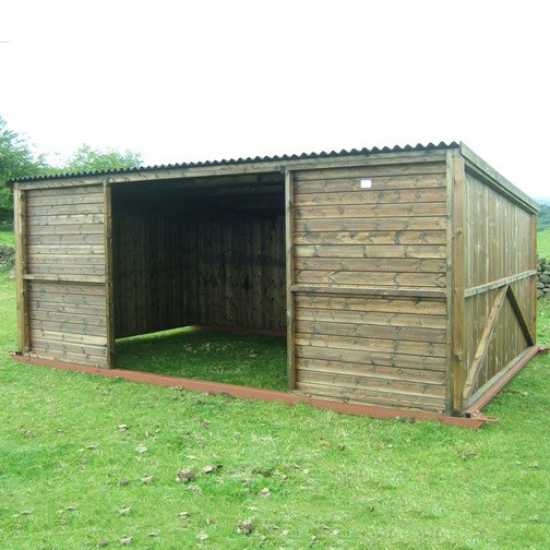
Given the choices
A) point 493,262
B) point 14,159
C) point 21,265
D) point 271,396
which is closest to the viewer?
point 271,396

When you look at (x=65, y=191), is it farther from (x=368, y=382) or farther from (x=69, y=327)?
(x=368, y=382)

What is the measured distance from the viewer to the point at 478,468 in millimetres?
5117

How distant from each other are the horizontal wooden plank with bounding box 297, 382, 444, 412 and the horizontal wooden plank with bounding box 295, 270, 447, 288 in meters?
1.18

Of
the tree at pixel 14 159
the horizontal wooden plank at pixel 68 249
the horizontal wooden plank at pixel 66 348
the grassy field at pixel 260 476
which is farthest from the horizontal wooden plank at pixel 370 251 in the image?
the tree at pixel 14 159

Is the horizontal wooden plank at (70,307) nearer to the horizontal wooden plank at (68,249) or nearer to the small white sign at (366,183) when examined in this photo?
the horizontal wooden plank at (68,249)

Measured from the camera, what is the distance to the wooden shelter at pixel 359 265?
642cm

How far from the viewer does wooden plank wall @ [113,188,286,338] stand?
11.8m

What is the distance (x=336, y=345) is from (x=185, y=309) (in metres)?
7.13

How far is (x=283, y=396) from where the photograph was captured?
23.8 ft

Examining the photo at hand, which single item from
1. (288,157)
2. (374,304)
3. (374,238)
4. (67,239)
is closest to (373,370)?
(374,304)

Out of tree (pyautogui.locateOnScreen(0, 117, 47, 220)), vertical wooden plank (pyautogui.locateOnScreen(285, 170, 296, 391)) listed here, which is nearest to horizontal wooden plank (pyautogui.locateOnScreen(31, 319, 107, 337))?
vertical wooden plank (pyautogui.locateOnScreen(285, 170, 296, 391))

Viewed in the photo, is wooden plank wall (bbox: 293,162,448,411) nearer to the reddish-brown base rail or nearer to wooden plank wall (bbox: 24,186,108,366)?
the reddish-brown base rail

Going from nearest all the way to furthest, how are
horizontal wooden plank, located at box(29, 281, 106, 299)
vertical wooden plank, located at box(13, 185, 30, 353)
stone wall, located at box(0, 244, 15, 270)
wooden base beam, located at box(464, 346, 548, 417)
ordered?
wooden base beam, located at box(464, 346, 548, 417) < horizontal wooden plank, located at box(29, 281, 106, 299) < vertical wooden plank, located at box(13, 185, 30, 353) < stone wall, located at box(0, 244, 15, 270)

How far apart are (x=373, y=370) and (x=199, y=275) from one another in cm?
744
